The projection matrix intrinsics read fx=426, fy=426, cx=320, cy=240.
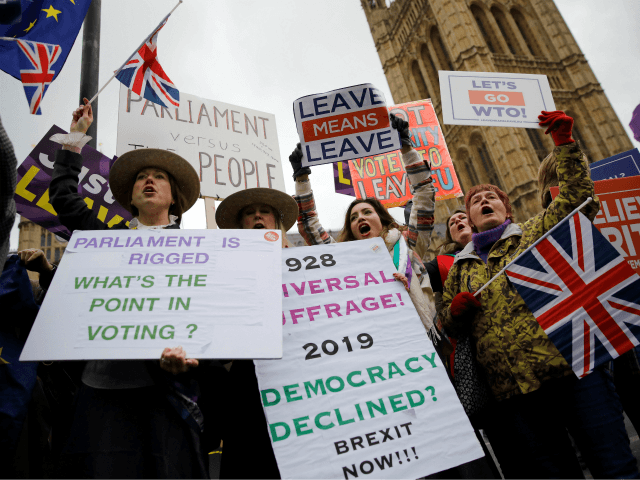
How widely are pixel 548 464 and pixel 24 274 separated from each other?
2473 millimetres

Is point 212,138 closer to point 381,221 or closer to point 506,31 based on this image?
point 381,221

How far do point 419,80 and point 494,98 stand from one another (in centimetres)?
3395

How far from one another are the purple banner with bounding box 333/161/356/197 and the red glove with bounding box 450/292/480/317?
12.5 ft

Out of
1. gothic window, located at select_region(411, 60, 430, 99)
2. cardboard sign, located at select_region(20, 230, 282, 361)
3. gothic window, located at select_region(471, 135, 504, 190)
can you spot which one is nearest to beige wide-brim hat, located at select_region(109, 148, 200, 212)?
cardboard sign, located at select_region(20, 230, 282, 361)

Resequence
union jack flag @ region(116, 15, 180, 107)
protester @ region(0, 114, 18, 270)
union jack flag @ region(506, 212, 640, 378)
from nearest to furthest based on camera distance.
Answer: protester @ region(0, 114, 18, 270) → union jack flag @ region(506, 212, 640, 378) → union jack flag @ region(116, 15, 180, 107)

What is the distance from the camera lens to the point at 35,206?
10.5 feet

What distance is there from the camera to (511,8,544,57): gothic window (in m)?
32.2

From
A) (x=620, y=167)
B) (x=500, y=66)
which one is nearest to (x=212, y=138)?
(x=620, y=167)

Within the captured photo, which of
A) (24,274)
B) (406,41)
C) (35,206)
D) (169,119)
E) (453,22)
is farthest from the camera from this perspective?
(406,41)

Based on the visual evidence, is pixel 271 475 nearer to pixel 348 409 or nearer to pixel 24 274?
pixel 348 409

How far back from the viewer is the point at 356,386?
191 centimetres

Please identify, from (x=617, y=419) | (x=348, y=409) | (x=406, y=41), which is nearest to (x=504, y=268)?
(x=617, y=419)

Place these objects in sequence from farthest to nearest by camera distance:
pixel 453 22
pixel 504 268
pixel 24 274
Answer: pixel 453 22
pixel 504 268
pixel 24 274

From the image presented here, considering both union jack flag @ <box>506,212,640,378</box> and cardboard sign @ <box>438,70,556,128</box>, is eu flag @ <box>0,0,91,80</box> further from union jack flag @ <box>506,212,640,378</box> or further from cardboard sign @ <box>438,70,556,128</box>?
union jack flag @ <box>506,212,640,378</box>
